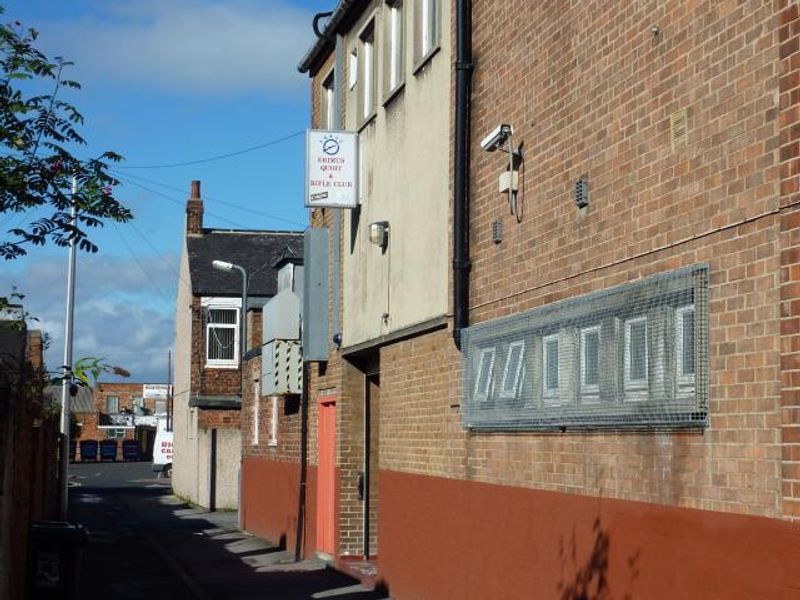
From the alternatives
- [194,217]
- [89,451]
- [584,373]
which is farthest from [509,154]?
[89,451]

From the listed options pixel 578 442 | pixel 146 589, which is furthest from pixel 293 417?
pixel 578 442

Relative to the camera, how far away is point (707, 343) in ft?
27.8

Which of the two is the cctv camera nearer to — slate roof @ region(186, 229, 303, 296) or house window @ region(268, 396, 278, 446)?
house window @ region(268, 396, 278, 446)

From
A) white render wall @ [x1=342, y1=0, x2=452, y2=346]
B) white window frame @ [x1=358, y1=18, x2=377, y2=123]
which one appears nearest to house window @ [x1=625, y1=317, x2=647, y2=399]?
white render wall @ [x1=342, y1=0, x2=452, y2=346]

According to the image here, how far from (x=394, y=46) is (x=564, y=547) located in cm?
864

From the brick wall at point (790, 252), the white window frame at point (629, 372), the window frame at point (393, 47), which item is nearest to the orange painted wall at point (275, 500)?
the window frame at point (393, 47)

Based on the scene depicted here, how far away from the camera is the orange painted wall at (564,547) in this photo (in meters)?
7.73

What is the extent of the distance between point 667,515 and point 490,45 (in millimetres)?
5978

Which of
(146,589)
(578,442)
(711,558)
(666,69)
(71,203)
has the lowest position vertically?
(146,589)

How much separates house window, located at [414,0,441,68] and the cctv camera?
2679 mm

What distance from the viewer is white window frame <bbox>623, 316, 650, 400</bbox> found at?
9258 millimetres

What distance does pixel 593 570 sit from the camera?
9.85 meters

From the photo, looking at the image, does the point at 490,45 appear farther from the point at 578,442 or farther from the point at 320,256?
the point at 320,256

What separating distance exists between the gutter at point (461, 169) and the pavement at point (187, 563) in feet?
15.2
